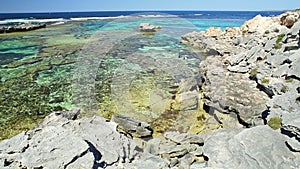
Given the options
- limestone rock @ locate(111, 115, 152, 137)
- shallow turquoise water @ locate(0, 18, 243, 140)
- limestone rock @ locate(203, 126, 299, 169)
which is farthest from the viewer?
shallow turquoise water @ locate(0, 18, 243, 140)

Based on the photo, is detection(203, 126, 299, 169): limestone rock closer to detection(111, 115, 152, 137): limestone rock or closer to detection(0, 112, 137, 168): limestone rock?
detection(0, 112, 137, 168): limestone rock

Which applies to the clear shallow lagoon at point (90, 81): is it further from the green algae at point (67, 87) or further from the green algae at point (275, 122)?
the green algae at point (275, 122)

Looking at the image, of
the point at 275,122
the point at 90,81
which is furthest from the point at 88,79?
the point at 275,122

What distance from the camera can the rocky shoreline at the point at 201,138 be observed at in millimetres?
8945

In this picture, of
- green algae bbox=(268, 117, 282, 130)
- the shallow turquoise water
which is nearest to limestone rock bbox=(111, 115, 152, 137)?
the shallow turquoise water

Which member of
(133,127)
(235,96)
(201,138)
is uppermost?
(235,96)

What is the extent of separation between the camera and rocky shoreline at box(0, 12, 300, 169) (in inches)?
352

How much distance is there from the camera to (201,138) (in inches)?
481

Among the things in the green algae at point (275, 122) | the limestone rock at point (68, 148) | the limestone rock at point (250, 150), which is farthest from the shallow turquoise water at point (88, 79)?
the green algae at point (275, 122)

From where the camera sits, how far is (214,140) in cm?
1055

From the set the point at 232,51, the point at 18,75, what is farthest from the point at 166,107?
the point at 232,51

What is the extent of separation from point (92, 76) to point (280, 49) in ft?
56.6

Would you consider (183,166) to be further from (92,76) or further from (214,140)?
(92,76)

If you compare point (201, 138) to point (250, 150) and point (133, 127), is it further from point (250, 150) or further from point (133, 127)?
point (133, 127)
